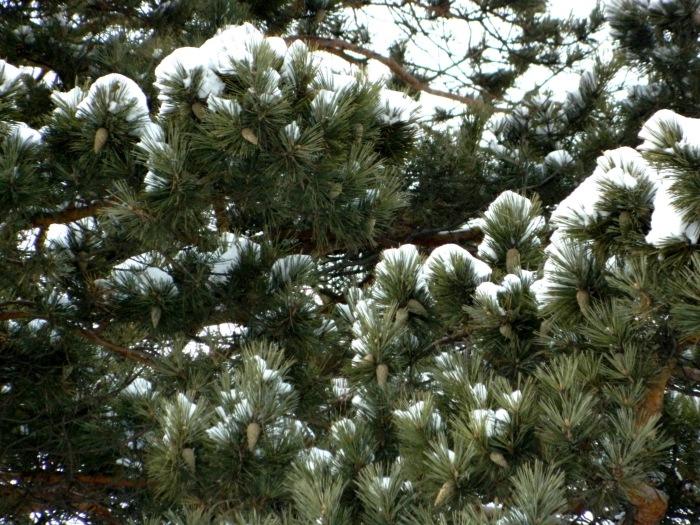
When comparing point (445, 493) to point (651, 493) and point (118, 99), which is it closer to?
point (651, 493)

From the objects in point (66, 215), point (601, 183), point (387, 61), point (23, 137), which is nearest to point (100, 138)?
point (23, 137)

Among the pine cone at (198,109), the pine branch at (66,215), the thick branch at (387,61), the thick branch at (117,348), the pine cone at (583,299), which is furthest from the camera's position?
the thick branch at (387,61)

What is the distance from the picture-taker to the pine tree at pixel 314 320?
1.43 m

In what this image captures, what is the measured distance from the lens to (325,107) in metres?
1.91

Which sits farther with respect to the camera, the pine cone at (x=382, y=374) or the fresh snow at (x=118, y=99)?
the fresh snow at (x=118, y=99)

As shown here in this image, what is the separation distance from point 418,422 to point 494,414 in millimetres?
124

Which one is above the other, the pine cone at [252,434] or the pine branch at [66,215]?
the pine branch at [66,215]

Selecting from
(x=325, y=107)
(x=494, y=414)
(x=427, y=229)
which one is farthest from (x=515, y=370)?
(x=427, y=229)

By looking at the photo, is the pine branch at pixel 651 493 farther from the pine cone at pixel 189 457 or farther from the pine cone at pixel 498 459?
the pine cone at pixel 189 457

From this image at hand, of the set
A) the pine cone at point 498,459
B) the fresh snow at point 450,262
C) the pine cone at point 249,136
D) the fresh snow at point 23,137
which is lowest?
the pine cone at point 498,459

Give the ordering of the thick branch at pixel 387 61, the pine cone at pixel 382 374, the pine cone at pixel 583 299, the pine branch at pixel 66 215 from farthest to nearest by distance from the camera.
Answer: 1. the thick branch at pixel 387 61
2. the pine branch at pixel 66 215
3. the pine cone at pixel 382 374
4. the pine cone at pixel 583 299

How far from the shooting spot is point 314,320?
7.90 ft

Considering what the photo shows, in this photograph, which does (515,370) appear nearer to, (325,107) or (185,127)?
(325,107)

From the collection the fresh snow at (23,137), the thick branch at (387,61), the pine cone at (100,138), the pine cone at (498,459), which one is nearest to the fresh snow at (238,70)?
the pine cone at (100,138)
